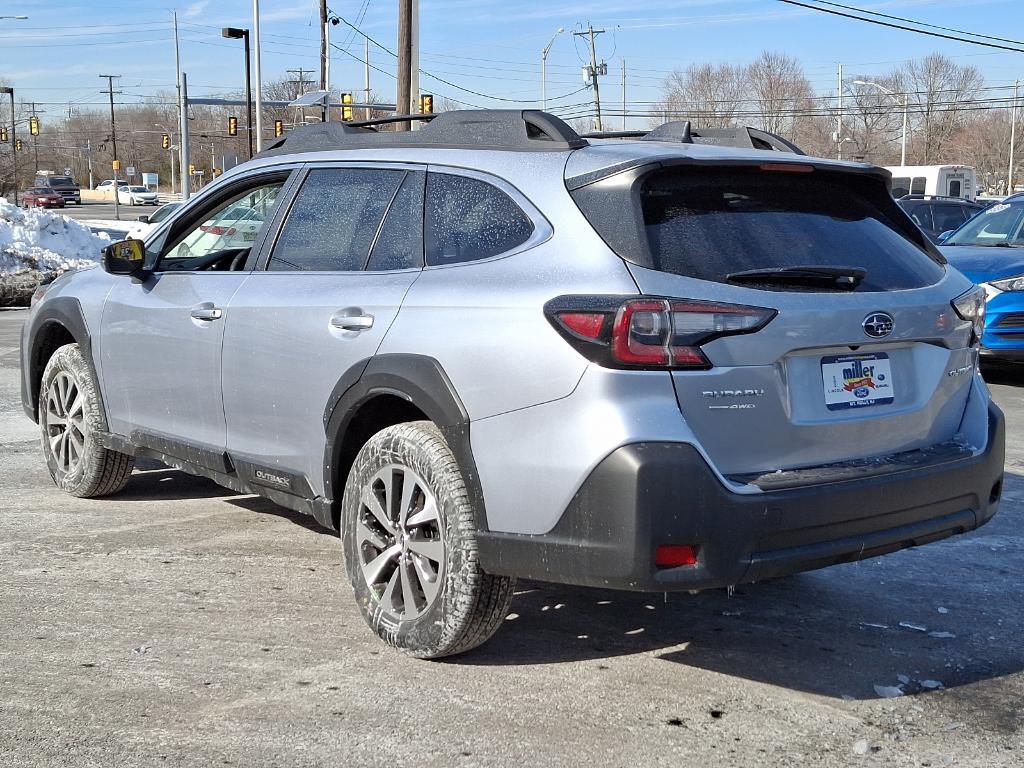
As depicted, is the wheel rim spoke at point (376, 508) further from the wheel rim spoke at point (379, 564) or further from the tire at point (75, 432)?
the tire at point (75, 432)

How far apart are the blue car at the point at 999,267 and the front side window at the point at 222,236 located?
6.74 m

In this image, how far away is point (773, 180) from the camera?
402 centimetres

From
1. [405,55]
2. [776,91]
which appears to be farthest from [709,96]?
[405,55]

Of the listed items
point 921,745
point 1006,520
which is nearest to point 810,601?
point 921,745

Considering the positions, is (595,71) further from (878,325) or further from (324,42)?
(878,325)

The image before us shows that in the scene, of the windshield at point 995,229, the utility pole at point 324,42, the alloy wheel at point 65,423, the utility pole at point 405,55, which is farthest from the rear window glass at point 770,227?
the utility pole at point 324,42

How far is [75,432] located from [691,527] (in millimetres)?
4103

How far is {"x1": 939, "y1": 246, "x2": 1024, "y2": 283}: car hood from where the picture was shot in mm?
10516

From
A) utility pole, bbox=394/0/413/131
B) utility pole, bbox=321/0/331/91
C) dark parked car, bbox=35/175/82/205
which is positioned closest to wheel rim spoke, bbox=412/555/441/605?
utility pole, bbox=394/0/413/131

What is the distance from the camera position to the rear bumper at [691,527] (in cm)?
347

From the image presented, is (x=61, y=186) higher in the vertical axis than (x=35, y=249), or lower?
lower

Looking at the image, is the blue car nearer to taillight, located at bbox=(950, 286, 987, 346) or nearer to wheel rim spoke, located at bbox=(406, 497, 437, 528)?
taillight, located at bbox=(950, 286, 987, 346)

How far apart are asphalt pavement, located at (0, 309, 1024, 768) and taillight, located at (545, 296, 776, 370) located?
Answer: 111 centimetres

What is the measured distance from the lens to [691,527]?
3.50 m
